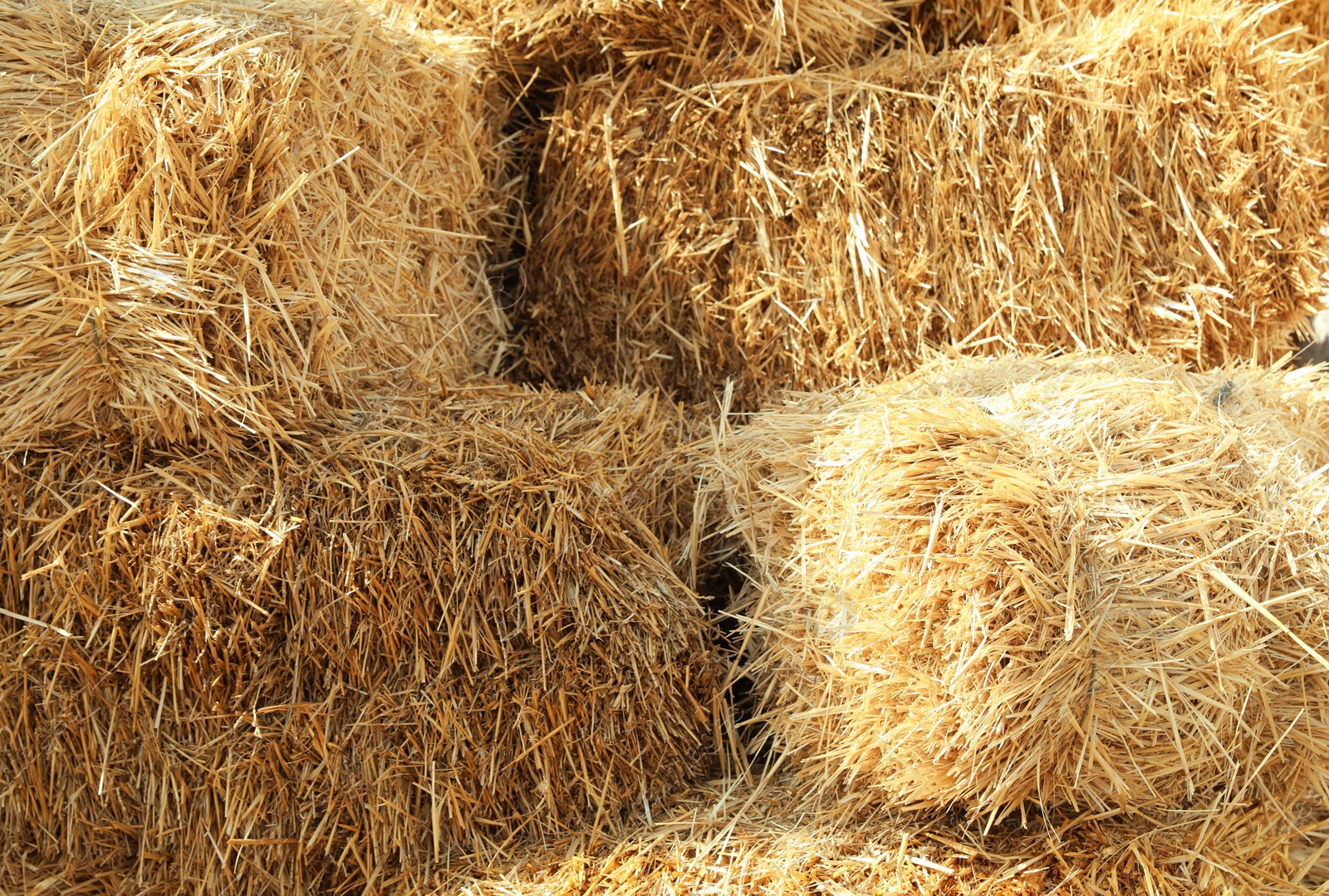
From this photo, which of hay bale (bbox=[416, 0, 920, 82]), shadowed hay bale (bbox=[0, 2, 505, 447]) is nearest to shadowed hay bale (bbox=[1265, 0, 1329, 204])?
hay bale (bbox=[416, 0, 920, 82])

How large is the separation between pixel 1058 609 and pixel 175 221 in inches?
57.7

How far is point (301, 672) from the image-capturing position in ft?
5.45

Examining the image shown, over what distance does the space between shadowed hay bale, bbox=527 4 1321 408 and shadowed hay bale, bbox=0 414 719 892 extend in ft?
2.55

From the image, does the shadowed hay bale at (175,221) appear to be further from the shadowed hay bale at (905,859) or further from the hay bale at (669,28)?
the shadowed hay bale at (905,859)

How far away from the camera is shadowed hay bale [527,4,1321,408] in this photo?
7.01 feet

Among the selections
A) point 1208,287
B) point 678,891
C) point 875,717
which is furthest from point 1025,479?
point 1208,287

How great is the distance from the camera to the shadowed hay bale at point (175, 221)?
1.65 m

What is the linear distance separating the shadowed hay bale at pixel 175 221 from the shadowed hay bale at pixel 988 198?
2.18ft

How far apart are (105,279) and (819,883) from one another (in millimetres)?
1451

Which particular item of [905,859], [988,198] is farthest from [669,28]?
[905,859]

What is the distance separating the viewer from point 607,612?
1.72m

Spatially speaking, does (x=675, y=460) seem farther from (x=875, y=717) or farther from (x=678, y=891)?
(x=678, y=891)

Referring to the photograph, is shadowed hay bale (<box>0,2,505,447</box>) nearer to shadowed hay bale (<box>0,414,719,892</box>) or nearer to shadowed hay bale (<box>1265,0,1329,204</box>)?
shadowed hay bale (<box>0,414,719,892</box>)

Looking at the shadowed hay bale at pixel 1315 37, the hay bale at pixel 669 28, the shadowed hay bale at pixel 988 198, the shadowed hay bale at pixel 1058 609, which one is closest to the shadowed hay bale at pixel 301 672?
the shadowed hay bale at pixel 1058 609
